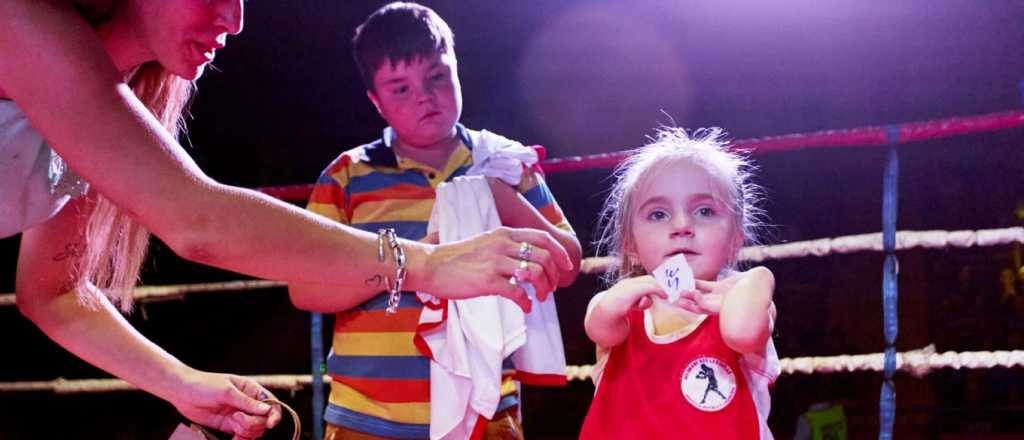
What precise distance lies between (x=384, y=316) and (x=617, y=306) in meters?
0.52

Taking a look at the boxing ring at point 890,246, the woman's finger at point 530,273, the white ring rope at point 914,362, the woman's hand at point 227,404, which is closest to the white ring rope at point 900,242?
the boxing ring at point 890,246

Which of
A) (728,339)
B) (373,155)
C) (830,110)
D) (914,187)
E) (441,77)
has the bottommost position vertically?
(728,339)

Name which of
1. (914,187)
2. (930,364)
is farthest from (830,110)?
(930,364)

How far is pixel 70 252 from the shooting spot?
1.44 m

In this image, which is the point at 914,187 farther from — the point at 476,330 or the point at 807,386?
the point at 476,330

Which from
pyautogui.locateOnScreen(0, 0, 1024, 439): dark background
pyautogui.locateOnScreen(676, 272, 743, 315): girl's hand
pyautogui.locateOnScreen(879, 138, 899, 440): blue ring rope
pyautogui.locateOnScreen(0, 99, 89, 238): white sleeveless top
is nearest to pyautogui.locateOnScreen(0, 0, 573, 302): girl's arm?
pyautogui.locateOnScreen(0, 99, 89, 238): white sleeveless top

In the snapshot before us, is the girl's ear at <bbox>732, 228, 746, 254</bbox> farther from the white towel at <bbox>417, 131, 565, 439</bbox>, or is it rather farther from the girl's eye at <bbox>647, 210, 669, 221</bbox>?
the white towel at <bbox>417, 131, 565, 439</bbox>

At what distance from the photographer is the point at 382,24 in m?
1.82

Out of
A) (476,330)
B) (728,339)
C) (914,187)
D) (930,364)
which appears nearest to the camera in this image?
(728,339)

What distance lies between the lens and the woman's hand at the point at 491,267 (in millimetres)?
990

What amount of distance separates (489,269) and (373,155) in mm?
842

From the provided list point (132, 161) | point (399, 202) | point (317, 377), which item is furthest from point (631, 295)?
point (317, 377)

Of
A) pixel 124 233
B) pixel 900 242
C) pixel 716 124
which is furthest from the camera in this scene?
pixel 716 124

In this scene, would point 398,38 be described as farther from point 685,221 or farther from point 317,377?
point 317,377
